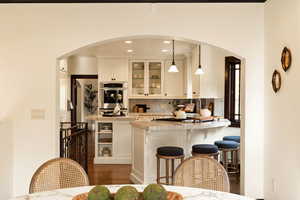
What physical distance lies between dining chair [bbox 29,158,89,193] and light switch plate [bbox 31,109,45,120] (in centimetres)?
183

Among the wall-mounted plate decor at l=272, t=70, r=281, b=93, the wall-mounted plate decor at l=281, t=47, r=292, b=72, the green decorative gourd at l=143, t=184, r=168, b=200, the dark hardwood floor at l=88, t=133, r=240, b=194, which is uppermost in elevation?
the wall-mounted plate decor at l=281, t=47, r=292, b=72

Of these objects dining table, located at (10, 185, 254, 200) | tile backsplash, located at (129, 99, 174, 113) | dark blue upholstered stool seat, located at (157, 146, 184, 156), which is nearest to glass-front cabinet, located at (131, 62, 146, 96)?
tile backsplash, located at (129, 99, 174, 113)

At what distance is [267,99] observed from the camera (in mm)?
3900

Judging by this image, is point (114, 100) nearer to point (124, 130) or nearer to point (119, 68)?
point (119, 68)

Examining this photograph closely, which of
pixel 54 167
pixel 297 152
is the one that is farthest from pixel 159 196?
pixel 297 152

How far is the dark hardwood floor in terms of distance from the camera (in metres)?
4.98

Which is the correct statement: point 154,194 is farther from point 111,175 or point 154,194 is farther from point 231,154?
point 231,154

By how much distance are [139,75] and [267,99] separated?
17.1 feet

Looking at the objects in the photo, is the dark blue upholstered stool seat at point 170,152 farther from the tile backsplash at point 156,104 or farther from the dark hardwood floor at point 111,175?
the tile backsplash at point 156,104

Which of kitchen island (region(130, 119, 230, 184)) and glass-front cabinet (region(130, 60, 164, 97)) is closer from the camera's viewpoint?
kitchen island (region(130, 119, 230, 184))

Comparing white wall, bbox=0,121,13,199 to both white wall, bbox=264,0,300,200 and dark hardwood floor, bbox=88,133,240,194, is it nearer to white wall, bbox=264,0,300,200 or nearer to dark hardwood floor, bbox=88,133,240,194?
dark hardwood floor, bbox=88,133,240,194

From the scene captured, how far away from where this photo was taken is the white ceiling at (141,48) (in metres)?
6.59

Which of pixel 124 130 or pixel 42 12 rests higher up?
pixel 42 12

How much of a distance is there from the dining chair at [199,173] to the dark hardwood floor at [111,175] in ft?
8.29
